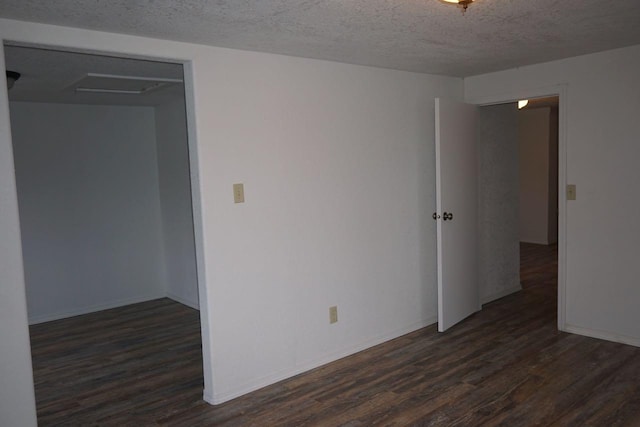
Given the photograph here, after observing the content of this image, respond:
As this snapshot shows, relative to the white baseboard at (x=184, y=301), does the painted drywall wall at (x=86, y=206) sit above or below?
above

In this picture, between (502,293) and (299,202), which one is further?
(502,293)

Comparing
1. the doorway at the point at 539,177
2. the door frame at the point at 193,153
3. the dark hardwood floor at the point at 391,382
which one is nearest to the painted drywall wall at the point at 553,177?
the doorway at the point at 539,177

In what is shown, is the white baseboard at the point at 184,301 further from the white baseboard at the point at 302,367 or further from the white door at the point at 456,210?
the white door at the point at 456,210

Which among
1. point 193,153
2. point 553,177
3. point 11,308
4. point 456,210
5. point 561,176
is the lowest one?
point 11,308

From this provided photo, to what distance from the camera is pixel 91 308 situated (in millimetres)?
5383

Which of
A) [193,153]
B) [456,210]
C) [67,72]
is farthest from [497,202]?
[67,72]

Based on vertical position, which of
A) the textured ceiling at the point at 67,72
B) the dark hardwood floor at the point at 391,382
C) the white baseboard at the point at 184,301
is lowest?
the dark hardwood floor at the point at 391,382

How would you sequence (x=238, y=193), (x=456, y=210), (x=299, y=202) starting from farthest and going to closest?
(x=456, y=210) < (x=299, y=202) < (x=238, y=193)

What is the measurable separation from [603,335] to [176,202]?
4.17m

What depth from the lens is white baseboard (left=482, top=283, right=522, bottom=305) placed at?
4979mm

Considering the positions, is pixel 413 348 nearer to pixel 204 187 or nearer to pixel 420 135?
pixel 420 135

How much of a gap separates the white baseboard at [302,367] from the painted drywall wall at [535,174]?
Result: 15.2 feet

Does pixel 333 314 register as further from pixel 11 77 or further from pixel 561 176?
pixel 11 77

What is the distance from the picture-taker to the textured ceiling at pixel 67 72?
309 cm
